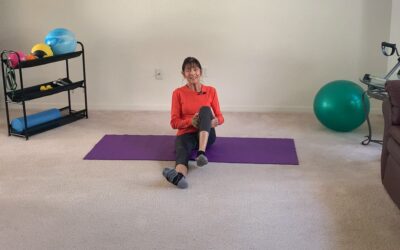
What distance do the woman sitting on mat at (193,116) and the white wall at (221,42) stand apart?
4.19ft

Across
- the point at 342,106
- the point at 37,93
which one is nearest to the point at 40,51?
the point at 37,93

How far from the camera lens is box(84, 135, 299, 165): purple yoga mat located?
3.44m

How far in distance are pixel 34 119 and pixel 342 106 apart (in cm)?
260

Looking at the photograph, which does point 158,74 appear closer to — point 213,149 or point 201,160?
point 213,149

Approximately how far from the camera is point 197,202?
2.74 metres

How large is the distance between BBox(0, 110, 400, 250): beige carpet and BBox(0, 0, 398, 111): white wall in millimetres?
1028

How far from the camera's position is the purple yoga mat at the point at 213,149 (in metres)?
3.44

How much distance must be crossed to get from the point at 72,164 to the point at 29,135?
860mm

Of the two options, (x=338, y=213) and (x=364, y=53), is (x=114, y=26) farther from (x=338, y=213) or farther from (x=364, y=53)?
(x=338, y=213)

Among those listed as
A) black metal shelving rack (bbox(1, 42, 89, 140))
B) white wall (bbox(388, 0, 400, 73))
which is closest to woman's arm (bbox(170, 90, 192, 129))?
black metal shelving rack (bbox(1, 42, 89, 140))

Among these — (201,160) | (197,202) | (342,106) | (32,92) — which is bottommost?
(197,202)

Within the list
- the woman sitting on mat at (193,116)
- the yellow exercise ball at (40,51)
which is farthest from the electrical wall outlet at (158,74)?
the woman sitting on mat at (193,116)

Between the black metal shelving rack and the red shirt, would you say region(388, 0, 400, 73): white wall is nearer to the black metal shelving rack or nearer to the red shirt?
the red shirt

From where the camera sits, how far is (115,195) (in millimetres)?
2844
